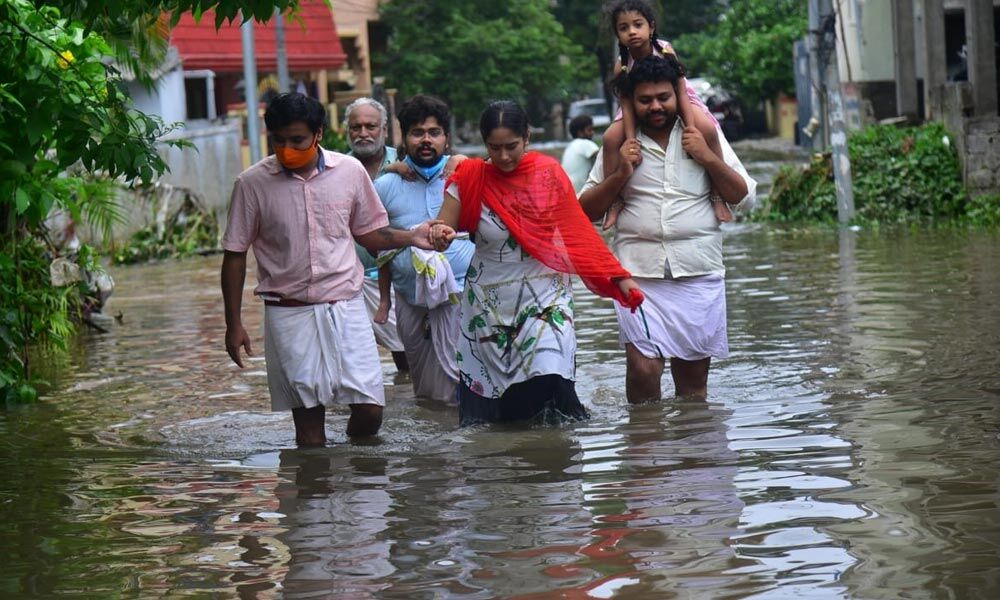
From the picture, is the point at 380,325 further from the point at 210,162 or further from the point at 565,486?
the point at 210,162

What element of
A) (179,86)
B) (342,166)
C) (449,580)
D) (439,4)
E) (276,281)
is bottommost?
(449,580)

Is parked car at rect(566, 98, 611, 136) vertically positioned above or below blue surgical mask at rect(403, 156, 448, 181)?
above

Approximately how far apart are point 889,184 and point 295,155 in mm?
13139

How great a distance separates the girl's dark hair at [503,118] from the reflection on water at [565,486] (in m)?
1.41

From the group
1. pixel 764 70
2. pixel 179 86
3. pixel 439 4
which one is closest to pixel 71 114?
pixel 179 86

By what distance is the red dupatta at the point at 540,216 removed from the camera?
24.4 ft

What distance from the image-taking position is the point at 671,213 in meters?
7.72

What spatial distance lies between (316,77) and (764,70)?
1189 centimetres

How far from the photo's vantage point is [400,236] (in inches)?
295

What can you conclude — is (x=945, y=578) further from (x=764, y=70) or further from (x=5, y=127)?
(x=764, y=70)

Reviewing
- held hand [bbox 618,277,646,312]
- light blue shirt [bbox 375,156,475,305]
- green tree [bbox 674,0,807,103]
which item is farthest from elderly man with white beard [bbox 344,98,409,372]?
green tree [bbox 674,0,807,103]

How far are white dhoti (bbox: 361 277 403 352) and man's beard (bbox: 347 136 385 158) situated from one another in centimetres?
91

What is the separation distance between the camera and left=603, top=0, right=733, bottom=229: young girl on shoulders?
7.68 m

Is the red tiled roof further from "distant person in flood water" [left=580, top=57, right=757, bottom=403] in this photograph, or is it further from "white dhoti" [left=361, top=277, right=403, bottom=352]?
"distant person in flood water" [left=580, top=57, right=757, bottom=403]
